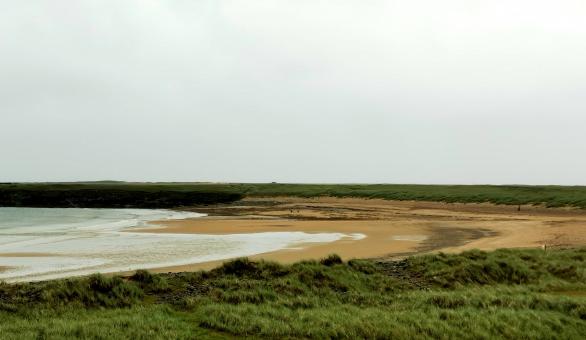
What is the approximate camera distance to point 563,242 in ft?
86.3

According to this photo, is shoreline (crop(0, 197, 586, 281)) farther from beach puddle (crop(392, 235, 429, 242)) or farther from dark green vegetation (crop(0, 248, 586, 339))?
dark green vegetation (crop(0, 248, 586, 339))

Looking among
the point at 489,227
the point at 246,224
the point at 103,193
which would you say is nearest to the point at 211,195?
the point at 103,193

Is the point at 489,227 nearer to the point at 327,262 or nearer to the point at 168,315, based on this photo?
the point at 327,262

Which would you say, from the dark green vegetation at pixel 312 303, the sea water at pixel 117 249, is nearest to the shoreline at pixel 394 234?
the sea water at pixel 117 249

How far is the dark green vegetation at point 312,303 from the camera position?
9656 mm

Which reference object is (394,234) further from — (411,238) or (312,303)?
(312,303)

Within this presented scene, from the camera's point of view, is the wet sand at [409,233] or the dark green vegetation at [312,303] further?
the wet sand at [409,233]

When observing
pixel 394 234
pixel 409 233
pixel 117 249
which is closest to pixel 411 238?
pixel 394 234

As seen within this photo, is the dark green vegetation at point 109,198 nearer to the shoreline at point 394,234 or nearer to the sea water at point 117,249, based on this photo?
the shoreline at point 394,234

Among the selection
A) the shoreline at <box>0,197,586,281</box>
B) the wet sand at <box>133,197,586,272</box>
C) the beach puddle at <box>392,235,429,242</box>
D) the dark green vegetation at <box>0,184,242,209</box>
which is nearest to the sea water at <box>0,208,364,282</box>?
the shoreline at <box>0,197,586,281</box>

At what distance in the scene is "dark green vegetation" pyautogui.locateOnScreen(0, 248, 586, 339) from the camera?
966 cm

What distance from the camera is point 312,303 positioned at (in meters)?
11.7

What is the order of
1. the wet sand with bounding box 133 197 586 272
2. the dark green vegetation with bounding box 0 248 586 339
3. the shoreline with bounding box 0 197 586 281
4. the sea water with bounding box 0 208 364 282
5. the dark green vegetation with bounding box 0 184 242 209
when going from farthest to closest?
the dark green vegetation with bounding box 0 184 242 209 → the wet sand with bounding box 133 197 586 272 → the shoreline with bounding box 0 197 586 281 → the sea water with bounding box 0 208 364 282 → the dark green vegetation with bounding box 0 248 586 339

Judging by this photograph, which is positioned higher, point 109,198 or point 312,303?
point 312,303
